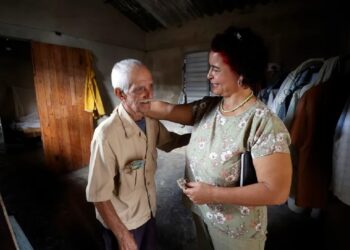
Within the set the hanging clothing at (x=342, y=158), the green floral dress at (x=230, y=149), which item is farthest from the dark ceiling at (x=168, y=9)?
the green floral dress at (x=230, y=149)

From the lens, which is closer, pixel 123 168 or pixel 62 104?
pixel 123 168

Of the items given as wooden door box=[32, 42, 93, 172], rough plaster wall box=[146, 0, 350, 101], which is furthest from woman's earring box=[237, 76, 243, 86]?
wooden door box=[32, 42, 93, 172]

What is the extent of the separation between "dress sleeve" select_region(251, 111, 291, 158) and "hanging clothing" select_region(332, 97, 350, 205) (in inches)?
24.5

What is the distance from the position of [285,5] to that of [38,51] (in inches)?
142

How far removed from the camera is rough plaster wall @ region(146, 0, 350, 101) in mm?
2631

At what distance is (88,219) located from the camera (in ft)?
7.64

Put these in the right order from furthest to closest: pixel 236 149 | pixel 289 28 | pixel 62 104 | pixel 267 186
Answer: pixel 62 104, pixel 289 28, pixel 236 149, pixel 267 186

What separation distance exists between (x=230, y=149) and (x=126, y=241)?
67 centimetres

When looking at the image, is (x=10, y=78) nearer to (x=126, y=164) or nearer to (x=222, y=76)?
(x=126, y=164)

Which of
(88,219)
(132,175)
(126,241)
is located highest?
(132,175)

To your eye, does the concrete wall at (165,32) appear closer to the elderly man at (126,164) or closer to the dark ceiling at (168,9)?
the dark ceiling at (168,9)

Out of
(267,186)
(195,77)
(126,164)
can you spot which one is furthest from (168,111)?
(195,77)

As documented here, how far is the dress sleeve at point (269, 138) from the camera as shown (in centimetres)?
76

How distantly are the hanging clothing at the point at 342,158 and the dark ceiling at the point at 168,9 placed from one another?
8.62ft
